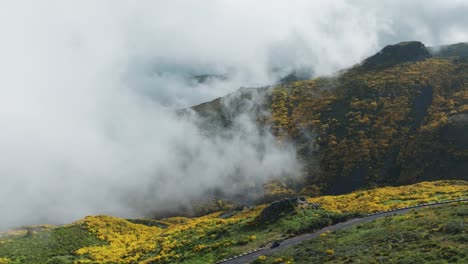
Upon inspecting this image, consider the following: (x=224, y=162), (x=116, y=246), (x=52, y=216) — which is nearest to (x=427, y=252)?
(x=116, y=246)

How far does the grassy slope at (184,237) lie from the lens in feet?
Answer: 226

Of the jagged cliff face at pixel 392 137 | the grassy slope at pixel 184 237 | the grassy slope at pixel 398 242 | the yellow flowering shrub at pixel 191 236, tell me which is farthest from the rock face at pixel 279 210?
the jagged cliff face at pixel 392 137

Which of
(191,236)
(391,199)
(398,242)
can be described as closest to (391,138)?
(391,199)

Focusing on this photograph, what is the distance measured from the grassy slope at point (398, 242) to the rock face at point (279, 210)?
50.9ft

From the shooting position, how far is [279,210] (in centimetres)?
7656

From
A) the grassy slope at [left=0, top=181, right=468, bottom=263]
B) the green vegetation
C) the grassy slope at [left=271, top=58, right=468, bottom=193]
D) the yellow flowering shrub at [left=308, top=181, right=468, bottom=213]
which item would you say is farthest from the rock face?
the grassy slope at [left=271, top=58, right=468, bottom=193]

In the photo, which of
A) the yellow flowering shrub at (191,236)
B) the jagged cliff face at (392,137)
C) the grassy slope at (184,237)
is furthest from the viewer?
the jagged cliff face at (392,137)

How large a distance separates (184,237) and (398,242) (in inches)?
1927

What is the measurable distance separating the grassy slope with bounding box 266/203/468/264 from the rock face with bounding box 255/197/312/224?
50.9 ft

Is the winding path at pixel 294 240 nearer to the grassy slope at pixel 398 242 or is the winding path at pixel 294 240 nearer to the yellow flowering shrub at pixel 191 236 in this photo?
the grassy slope at pixel 398 242

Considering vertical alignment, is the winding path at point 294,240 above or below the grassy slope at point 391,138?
below

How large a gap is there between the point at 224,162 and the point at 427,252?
157 metres

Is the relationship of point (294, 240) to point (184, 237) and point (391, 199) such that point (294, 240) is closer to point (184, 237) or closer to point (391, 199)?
point (184, 237)

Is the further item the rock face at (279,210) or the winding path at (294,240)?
the rock face at (279,210)
